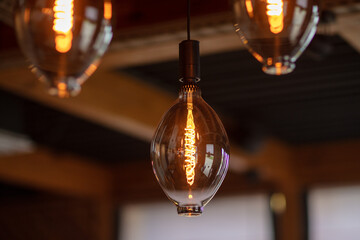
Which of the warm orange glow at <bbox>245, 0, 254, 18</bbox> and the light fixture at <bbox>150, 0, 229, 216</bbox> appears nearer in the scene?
the light fixture at <bbox>150, 0, 229, 216</bbox>

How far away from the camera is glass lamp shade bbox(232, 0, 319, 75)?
1.11 m

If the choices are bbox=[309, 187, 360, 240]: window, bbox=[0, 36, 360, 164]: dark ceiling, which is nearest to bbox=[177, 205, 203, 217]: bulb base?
bbox=[0, 36, 360, 164]: dark ceiling

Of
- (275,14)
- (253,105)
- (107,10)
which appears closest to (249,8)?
(275,14)

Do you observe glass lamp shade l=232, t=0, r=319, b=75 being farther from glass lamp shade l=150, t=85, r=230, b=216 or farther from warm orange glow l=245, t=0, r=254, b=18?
glass lamp shade l=150, t=85, r=230, b=216

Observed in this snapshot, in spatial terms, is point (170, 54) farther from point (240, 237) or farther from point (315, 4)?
point (240, 237)

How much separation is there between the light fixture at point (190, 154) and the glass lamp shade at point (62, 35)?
1.02 feet

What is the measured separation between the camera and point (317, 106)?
4.88 m

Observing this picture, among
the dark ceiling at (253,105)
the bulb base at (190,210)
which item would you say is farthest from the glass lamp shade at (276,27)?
the dark ceiling at (253,105)

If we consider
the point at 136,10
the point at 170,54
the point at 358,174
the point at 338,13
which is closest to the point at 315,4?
the point at 338,13

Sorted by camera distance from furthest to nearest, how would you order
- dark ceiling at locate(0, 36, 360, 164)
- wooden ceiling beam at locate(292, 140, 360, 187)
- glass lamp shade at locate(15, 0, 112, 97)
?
Answer: 1. wooden ceiling beam at locate(292, 140, 360, 187)
2. dark ceiling at locate(0, 36, 360, 164)
3. glass lamp shade at locate(15, 0, 112, 97)

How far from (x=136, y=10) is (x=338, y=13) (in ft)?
2.93

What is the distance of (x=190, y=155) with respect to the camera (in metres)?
0.98

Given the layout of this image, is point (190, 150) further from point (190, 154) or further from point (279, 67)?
point (279, 67)

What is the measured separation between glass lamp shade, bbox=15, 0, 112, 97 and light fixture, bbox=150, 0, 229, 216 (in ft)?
1.02
